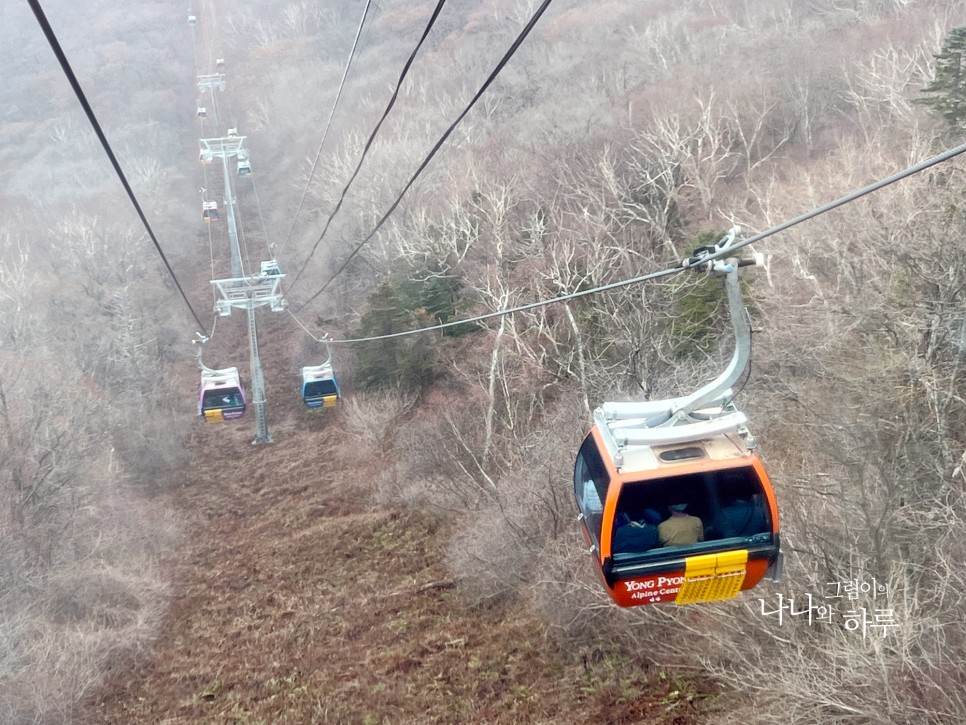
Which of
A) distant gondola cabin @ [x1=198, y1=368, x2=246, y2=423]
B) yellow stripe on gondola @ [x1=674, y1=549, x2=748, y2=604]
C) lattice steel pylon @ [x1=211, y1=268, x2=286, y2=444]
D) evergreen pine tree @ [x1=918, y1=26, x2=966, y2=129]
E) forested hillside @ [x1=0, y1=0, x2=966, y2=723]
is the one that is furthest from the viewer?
lattice steel pylon @ [x1=211, y1=268, x2=286, y2=444]

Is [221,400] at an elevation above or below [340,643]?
above

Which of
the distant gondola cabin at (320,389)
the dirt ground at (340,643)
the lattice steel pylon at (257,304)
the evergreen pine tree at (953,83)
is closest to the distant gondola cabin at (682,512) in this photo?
the dirt ground at (340,643)

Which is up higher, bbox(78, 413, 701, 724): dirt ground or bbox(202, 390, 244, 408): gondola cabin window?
bbox(202, 390, 244, 408): gondola cabin window

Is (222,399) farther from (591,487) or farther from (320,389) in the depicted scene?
(591,487)

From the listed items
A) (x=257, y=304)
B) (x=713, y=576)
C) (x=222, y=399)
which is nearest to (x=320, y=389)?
(x=222, y=399)

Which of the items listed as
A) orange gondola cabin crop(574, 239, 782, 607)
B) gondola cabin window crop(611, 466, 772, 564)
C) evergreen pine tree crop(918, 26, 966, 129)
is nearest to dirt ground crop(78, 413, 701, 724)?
orange gondola cabin crop(574, 239, 782, 607)

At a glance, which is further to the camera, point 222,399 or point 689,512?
point 222,399

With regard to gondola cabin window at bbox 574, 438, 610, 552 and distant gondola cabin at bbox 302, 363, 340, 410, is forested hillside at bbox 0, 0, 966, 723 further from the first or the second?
gondola cabin window at bbox 574, 438, 610, 552
